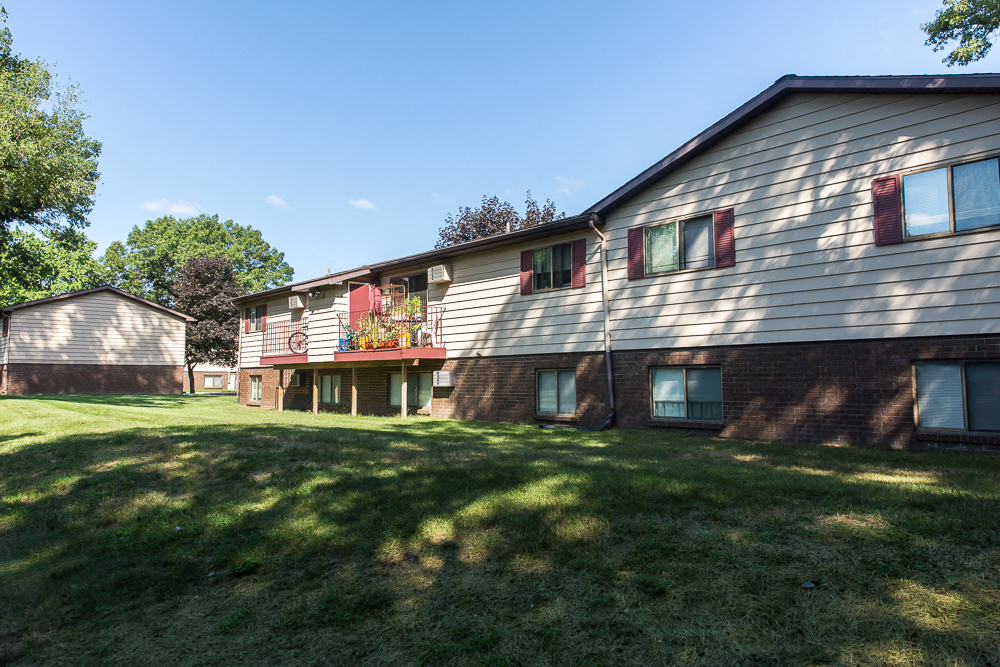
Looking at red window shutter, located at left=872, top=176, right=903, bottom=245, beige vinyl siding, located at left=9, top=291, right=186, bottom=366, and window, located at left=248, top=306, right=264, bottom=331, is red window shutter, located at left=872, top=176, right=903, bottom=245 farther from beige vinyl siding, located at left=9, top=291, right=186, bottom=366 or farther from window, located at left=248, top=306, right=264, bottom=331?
beige vinyl siding, located at left=9, top=291, right=186, bottom=366

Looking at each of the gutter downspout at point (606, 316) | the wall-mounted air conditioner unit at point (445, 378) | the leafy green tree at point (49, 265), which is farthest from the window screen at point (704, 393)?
the leafy green tree at point (49, 265)

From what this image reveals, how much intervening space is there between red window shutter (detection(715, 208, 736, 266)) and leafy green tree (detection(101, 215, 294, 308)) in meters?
41.7

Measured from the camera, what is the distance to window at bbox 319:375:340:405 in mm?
21500

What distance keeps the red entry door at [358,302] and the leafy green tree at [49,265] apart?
28566 millimetres

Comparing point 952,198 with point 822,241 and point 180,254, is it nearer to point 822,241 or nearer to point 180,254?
point 822,241

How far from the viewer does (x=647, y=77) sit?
15695mm

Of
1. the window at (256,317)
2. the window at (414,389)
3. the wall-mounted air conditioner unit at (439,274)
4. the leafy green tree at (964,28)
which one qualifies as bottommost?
the window at (414,389)

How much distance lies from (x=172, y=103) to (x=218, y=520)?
1616 centimetres

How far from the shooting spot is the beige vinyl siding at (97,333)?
29828 millimetres

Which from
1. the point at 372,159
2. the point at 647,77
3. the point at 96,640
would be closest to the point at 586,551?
the point at 96,640

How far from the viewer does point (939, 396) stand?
29.9ft

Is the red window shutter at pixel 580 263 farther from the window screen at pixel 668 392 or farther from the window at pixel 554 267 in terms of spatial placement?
the window screen at pixel 668 392

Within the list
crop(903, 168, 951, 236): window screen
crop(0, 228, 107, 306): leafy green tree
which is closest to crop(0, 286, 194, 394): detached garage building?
crop(0, 228, 107, 306): leafy green tree

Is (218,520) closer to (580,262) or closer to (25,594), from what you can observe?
(25,594)
